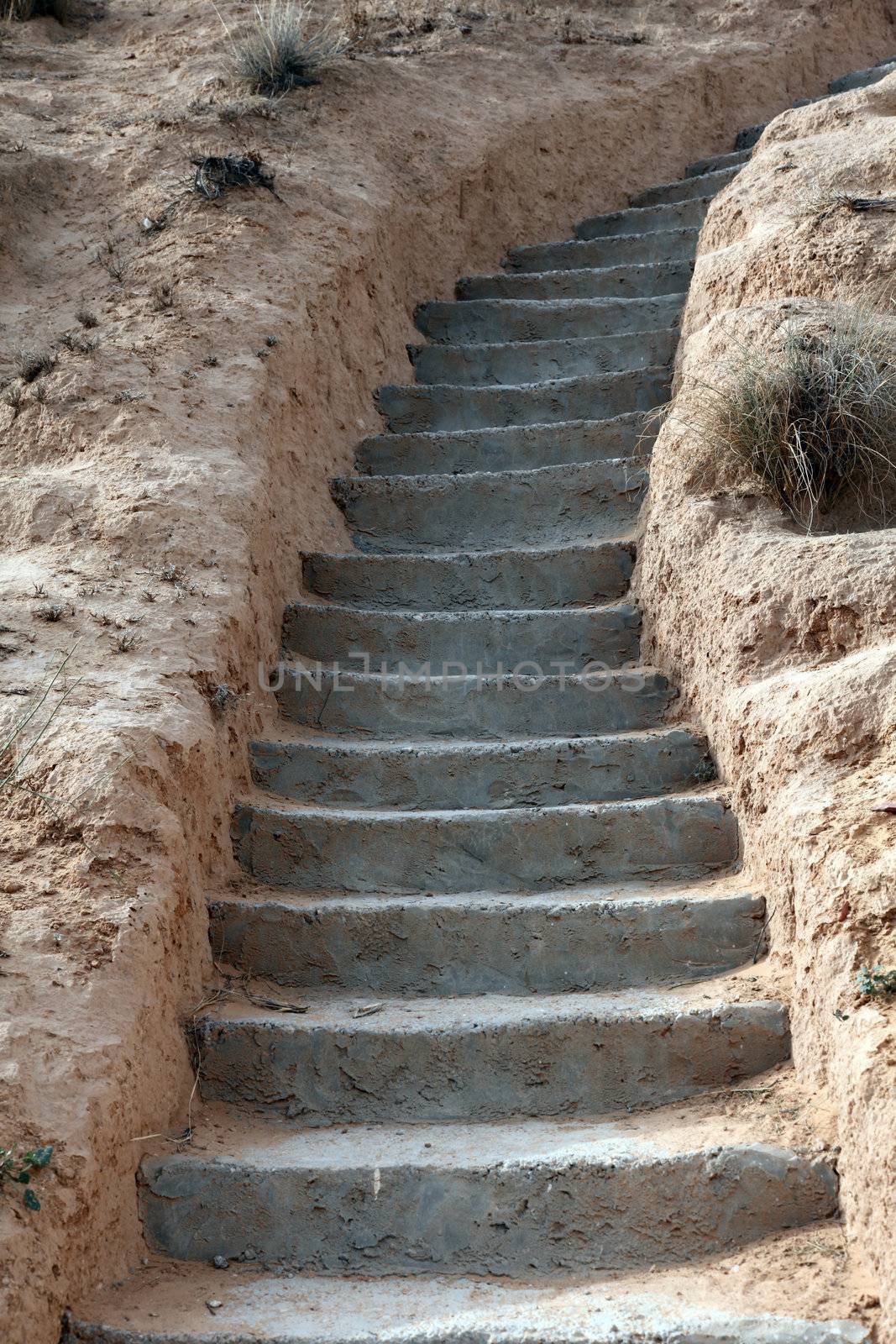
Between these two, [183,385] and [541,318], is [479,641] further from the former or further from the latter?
[541,318]

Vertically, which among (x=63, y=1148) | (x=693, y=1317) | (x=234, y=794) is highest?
(x=234, y=794)

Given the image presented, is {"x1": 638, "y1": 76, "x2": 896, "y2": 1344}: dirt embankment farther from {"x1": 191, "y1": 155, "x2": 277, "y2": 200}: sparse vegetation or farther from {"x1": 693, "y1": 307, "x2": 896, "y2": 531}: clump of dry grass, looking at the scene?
{"x1": 191, "y1": 155, "x2": 277, "y2": 200}: sparse vegetation

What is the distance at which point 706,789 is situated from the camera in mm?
3652

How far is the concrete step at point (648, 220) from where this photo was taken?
21.5ft

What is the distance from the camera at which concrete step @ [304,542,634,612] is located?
4496mm

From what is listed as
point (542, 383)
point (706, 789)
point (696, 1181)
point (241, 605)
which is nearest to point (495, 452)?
point (542, 383)

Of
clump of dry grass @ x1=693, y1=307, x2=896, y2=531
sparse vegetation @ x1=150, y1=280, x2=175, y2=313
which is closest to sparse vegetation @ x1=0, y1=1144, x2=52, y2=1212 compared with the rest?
clump of dry grass @ x1=693, y1=307, x2=896, y2=531

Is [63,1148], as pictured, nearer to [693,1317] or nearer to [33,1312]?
[33,1312]

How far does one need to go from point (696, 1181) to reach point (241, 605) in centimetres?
219

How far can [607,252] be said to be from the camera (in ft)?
21.3

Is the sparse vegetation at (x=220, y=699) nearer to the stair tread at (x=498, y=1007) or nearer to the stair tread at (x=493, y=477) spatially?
the stair tread at (x=498, y=1007)

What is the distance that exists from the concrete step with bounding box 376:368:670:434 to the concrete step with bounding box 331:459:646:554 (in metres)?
0.45

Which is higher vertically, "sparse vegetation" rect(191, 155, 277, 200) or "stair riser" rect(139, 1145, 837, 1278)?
"sparse vegetation" rect(191, 155, 277, 200)

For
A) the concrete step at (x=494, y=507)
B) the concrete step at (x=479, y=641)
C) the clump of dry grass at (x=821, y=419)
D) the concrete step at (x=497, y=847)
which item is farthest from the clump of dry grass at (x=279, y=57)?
the concrete step at (x=497, y=847)
